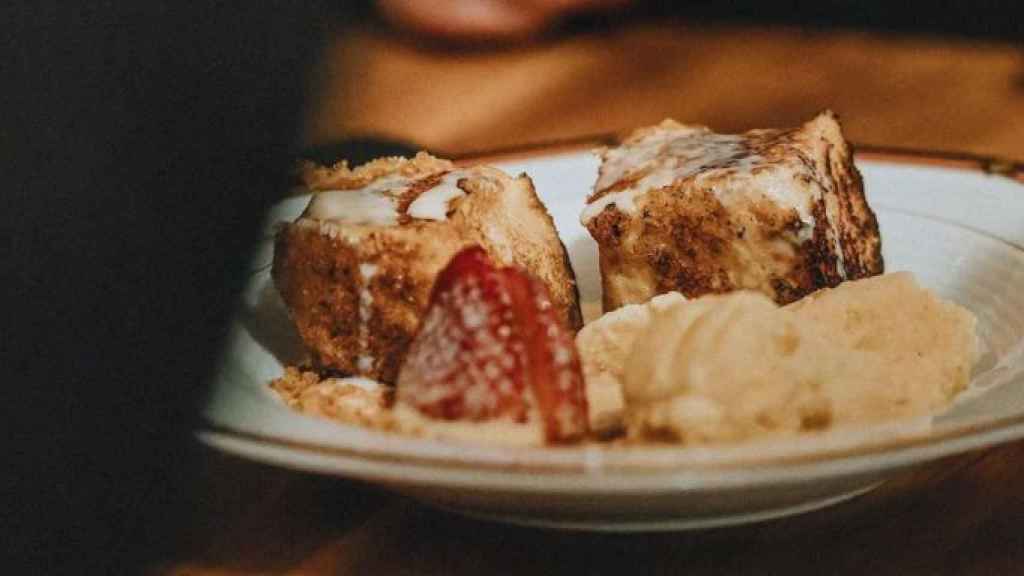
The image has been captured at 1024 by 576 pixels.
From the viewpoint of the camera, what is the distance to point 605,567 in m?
0.73

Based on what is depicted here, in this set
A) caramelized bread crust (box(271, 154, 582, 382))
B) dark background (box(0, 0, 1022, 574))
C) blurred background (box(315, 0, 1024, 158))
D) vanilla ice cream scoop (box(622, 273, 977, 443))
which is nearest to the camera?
dark background (box(0, 0, 1022, 574))

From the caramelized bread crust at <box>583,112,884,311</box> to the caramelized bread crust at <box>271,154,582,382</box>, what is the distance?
73 mm

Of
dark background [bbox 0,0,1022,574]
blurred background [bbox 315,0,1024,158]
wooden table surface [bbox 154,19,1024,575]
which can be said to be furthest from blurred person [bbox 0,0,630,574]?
blurred background [bbox 315,0,1024,158]

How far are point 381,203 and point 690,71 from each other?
1487mm

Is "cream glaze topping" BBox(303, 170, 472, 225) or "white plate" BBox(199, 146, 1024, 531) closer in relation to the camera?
"white plate" BBox(199, 146, 1024, 531)

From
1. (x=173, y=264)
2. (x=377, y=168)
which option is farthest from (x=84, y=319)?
(x=377, y=168)

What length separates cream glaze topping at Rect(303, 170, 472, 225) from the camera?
0.92m

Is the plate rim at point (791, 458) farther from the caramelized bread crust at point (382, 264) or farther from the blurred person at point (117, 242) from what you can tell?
the caramelized bread crust at point (382, 264)

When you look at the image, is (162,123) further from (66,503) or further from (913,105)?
(913,105)

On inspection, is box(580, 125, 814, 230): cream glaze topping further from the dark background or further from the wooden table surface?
the dark background

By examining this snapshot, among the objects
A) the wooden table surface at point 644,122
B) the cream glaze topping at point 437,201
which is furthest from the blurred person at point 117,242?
the cream glaze topping at point 437,201

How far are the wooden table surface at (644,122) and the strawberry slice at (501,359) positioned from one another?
8cm

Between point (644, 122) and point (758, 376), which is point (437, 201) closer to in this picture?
point (758, 376)

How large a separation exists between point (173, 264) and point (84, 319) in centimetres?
5
